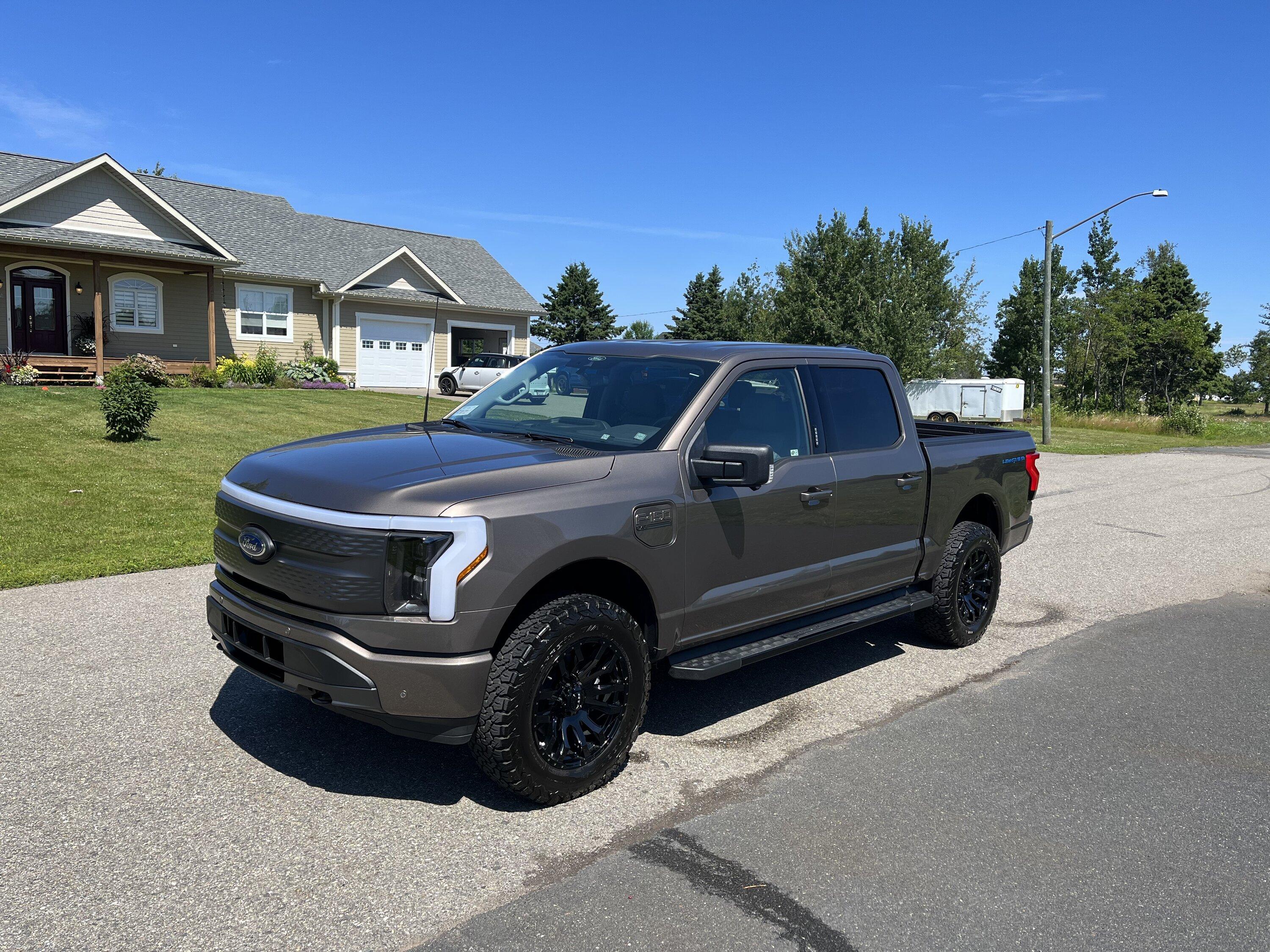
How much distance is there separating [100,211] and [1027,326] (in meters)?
55.0

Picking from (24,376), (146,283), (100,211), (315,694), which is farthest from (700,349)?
(146,283)

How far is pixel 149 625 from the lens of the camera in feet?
20.1

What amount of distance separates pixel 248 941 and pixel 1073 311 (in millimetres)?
68852

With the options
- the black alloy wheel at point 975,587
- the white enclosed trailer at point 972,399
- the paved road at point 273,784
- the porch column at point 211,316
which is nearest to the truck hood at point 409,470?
the paved road at point 273,784

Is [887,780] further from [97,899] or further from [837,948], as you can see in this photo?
[97,899]

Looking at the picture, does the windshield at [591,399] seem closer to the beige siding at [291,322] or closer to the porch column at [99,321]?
the porch column at [99,321]

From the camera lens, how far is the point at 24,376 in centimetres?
2270

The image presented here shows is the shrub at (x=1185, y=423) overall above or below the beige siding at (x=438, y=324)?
below

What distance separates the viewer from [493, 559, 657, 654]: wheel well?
3.89m

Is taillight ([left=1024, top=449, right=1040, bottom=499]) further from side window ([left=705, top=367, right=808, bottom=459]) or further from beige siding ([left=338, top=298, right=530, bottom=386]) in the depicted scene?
beige siding ([left=338, top=298, right=530, bottom=386])

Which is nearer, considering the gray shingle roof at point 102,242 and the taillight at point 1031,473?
the taillight at point 1031,473

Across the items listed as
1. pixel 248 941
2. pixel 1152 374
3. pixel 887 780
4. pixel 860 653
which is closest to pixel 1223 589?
pixel 860 653

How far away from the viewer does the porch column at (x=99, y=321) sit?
945 inches

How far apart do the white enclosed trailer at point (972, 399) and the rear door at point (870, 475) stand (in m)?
32.5
